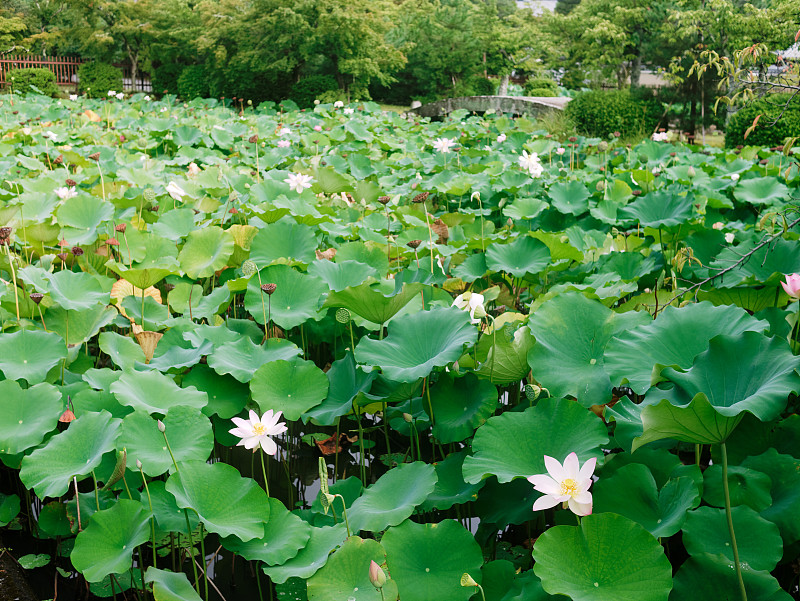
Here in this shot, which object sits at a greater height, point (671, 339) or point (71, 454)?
point (671, 339)

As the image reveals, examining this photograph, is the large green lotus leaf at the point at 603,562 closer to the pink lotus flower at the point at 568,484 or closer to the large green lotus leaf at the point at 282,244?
the pink lotus flower at the point at 568,484

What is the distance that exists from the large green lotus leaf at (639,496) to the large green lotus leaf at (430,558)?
0.26m

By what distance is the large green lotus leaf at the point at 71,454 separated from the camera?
1.33 m

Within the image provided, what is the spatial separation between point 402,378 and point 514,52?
53.1 ft

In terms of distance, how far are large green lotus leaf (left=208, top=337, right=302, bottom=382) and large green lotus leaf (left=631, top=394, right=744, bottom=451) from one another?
3.10 ft

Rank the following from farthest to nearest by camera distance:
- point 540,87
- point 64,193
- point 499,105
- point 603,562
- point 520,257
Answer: point 540,87, point 499,105, point 64,193, point 520,257, point 603,562

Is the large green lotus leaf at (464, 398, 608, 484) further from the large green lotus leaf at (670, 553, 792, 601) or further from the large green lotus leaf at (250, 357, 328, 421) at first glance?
the large green lotus leaf at (250, 357, 328, 421)

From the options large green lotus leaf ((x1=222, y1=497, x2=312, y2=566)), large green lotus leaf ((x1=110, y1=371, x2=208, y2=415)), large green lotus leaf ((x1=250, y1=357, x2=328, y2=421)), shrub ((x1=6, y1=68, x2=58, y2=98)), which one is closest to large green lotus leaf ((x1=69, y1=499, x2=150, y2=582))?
large green lotus leaf ((x1=222, y1=497, x2=312, y2=566))

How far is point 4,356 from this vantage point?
1.71 meters

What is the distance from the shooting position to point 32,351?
1.75 metres

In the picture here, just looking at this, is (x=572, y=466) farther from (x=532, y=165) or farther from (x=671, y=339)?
(x=532, y=165)

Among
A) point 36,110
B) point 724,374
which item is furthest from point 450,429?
point 36,110

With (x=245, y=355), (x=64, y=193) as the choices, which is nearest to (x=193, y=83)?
(x=64, y=193)

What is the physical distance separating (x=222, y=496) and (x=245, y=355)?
0.52m
